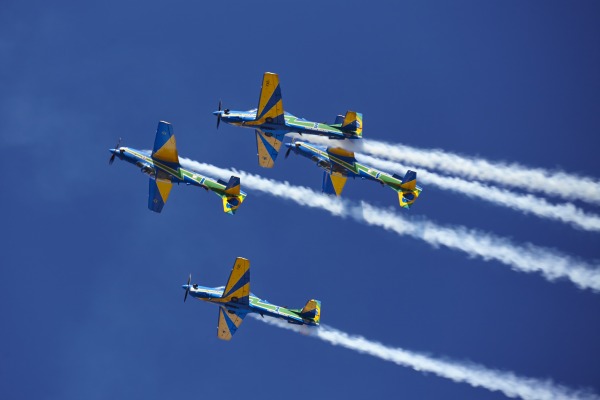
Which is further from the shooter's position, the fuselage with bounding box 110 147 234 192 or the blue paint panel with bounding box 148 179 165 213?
the blue paint panel with bounding box 148 179 165 213

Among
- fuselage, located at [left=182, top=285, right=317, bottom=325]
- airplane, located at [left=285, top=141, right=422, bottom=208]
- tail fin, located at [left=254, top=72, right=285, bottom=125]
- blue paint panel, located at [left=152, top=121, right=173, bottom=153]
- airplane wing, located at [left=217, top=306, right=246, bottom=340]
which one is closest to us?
blue paint panel, located at [left=152, top=121, right=173, bottom=153]

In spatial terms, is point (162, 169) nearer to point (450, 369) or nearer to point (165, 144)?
point (165, 144)

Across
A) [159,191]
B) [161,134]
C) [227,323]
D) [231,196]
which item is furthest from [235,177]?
[227,323]

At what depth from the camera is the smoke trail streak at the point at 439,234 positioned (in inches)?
4028

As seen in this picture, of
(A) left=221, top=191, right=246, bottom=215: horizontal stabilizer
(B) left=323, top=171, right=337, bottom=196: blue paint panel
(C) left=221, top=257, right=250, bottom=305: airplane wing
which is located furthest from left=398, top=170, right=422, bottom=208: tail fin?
(C) left=221, top=257, right=250, bottom=305: airplane wing

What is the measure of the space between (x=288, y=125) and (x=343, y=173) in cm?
722

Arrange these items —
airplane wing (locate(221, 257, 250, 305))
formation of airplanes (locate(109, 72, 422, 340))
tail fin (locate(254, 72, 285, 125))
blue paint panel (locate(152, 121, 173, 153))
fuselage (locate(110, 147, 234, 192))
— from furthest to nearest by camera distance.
→ fuselage (locate(110, 147, 234, 192)) → formation of airplanes (locate(109, 72, 422, 340)) → tail fin (locate(254, 72, 285, 125)) → blue paint panel (locate(152, 121, 173, 153)) → airplane wing (locate(221, 257, 250, 305))

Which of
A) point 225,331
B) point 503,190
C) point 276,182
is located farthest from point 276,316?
point 503,190

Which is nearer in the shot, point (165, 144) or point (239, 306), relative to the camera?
point (165, 144)

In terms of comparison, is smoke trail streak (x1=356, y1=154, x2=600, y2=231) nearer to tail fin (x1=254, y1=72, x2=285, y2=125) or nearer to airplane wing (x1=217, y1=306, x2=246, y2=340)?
tail fin (x1=254, y1=72, x2=285, y2=125)

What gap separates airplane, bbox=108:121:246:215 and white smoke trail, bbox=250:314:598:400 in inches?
381

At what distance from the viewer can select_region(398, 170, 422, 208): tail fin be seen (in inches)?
4193

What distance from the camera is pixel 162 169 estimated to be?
101 meters

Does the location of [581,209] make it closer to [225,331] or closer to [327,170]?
[327,170]
